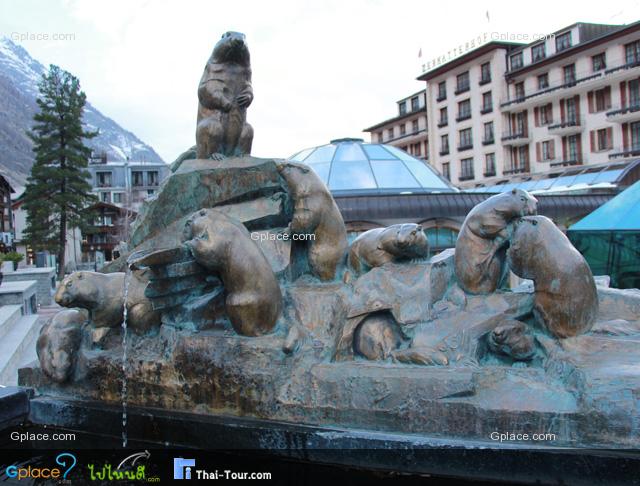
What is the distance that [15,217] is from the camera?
193ft

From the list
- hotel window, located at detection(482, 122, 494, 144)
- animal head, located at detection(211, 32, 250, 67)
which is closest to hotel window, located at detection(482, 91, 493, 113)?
hotel window, located at detection(482, 122, 494, 144)

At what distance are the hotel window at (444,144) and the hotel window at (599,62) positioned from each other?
1158 centimetres

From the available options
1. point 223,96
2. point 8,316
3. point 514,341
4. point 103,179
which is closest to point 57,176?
point 8,316

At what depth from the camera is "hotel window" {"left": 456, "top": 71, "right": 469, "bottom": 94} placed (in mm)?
39125

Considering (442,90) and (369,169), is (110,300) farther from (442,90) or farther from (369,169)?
(442,90)

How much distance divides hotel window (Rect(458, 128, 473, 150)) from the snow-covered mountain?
4573 centimetres

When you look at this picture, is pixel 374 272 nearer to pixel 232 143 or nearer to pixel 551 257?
pixel 551 257

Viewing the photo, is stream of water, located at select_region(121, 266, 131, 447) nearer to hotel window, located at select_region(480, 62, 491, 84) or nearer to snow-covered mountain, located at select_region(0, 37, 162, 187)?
hotel window, located at select_region(480, 62, 491, 84)

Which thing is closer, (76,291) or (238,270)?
(238,270)

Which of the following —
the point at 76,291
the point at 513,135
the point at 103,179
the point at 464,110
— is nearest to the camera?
the point at 76,291

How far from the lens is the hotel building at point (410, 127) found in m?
44.6

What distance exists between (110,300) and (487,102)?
124ft

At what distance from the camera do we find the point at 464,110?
39844mm

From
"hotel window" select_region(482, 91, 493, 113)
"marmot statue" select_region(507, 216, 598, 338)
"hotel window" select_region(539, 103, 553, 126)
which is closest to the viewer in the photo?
"marmot statue" select_region(507, 216, 598, 338)
